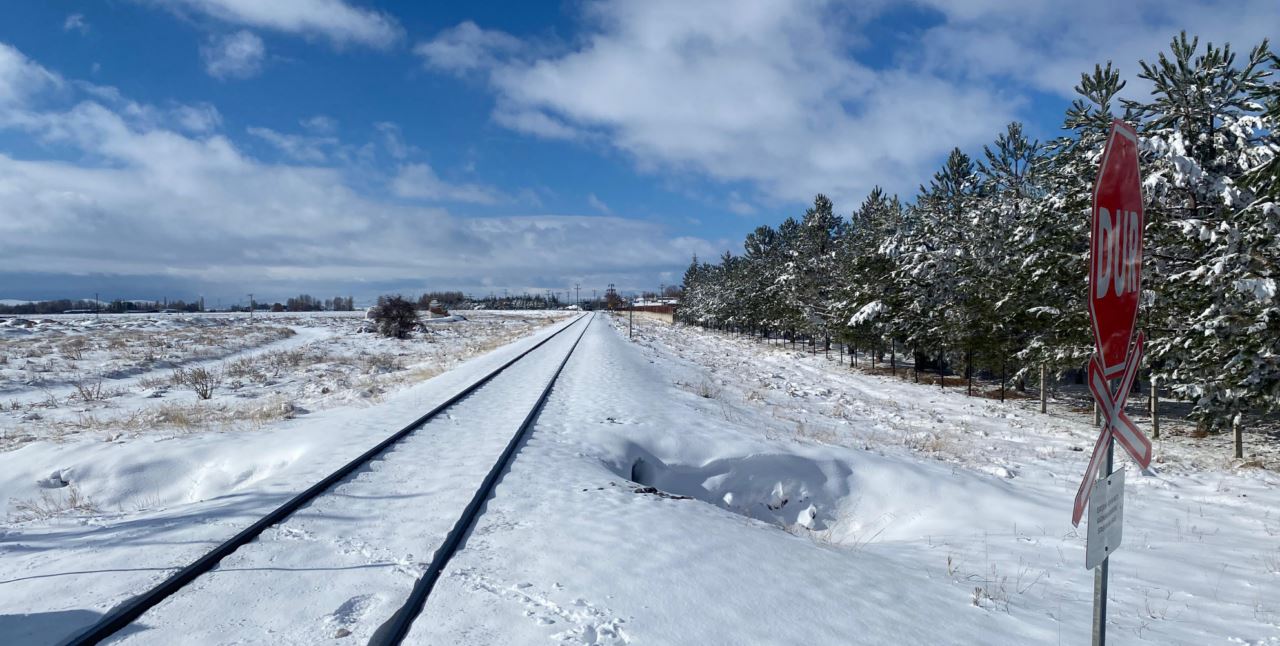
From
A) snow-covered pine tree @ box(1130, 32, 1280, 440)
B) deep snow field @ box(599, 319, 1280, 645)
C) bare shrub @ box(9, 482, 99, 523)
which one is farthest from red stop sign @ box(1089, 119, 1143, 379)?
snow-covered pine tree @ box(1130, 32, 1280, 440)

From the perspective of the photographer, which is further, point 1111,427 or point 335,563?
point 335,563

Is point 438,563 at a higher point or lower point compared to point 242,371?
higher

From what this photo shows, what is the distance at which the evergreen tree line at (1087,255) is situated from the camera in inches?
500

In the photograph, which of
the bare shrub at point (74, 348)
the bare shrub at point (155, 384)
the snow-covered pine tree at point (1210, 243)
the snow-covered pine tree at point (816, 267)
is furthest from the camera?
the snow-covered pine tree at point (816, 267)

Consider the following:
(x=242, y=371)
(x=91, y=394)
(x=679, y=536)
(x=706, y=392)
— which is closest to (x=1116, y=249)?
(x=679, y=536)

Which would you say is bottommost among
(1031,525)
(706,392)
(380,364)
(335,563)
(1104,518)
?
(380,364)

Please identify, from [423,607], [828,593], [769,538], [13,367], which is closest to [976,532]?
[769,538]

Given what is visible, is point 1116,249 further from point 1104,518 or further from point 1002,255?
point 1002,255

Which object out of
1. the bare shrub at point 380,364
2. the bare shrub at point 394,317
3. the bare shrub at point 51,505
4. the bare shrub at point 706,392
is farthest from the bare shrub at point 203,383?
the bare shrub at point 394,317

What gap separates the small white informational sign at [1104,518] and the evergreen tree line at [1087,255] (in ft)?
25.3

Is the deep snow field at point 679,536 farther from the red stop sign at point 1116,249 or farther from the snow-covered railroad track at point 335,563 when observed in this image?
the red stop sign at point 1116,249

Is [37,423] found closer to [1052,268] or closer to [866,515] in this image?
[866,515]

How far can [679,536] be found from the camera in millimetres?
5680

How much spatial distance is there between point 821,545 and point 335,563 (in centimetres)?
455
